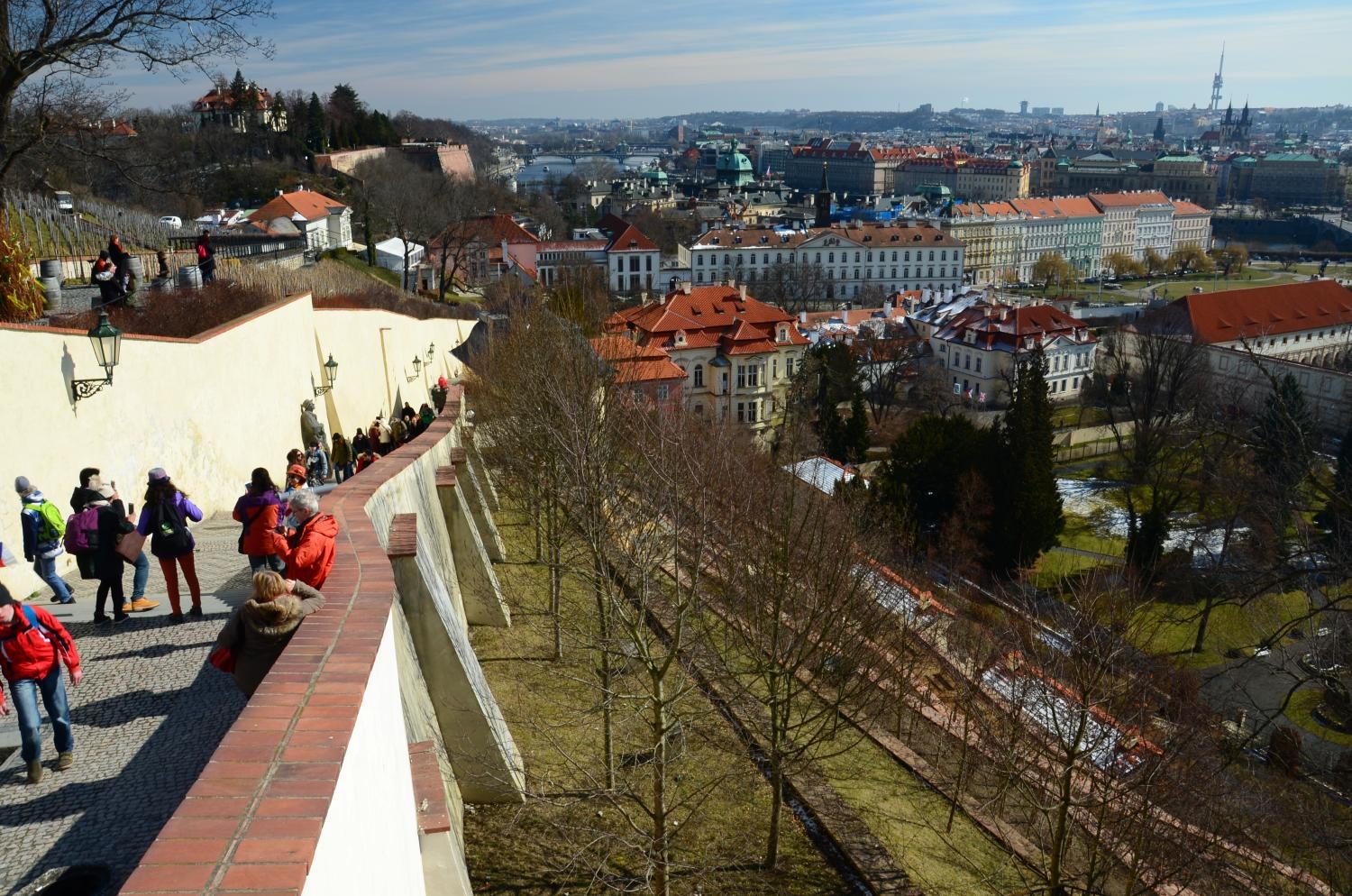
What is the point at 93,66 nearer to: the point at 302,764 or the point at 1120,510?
the point at 302,764

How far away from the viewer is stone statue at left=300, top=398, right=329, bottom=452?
16.1 meters

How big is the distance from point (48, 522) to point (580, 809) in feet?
17.7

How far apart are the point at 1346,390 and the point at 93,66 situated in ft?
188

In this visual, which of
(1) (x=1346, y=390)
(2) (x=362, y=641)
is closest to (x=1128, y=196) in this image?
(1) (x=1346, y=390)

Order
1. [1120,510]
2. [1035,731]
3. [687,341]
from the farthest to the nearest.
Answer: [687,341]
[1120,510]
[1035,731]

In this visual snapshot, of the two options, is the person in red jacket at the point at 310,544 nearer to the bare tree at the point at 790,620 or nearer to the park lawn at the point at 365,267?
the bare tree at the point at 790,620

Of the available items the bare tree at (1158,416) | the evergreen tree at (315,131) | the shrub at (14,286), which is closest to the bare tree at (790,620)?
the shrub at (14,286)

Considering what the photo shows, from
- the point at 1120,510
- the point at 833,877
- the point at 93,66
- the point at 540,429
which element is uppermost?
the point at 93,66

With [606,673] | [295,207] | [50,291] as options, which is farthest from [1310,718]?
[295,207]

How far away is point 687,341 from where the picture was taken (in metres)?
Answer: 50.7

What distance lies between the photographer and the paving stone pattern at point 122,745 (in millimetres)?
5188

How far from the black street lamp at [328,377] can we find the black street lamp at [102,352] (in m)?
7.03

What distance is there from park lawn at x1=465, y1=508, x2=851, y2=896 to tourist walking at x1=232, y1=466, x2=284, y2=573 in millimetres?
3249

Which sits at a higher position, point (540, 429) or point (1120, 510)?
point (540, 429)
